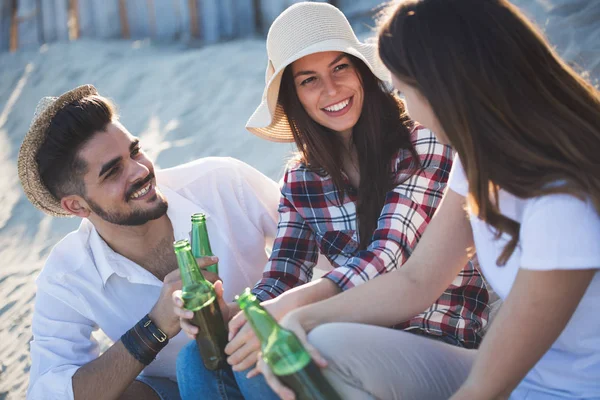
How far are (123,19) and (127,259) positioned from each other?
606 centimetres

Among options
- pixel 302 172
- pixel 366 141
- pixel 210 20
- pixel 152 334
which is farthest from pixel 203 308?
pixel 210 20

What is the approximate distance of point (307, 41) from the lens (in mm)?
2824

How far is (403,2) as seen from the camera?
1.93m

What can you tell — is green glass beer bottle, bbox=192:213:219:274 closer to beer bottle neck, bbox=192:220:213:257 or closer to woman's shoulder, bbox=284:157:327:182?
beer bottle neck, bbox=192:220:213:257

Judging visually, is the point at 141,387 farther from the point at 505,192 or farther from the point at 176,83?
the point at 176,83

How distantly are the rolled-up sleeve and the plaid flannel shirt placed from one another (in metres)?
0.81

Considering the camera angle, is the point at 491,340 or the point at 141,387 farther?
the point at 141,387

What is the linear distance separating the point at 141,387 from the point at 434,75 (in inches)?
79.7

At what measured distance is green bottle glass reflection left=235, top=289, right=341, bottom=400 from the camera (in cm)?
180

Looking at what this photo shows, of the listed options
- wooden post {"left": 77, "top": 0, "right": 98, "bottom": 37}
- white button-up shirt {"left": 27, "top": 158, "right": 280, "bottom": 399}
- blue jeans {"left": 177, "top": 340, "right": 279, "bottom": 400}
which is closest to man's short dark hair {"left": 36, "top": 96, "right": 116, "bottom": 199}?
white button-up shirt {"left": 27, "top": 158, "right": 280, "bottom": 399}

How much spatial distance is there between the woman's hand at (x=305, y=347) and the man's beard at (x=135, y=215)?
1.22 metres

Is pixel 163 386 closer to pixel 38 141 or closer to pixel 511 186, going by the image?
pixel 38 141

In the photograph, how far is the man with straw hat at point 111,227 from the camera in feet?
10.1

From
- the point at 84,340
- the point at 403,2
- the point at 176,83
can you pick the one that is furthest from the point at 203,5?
the point at 403,2
